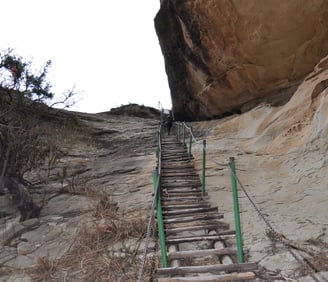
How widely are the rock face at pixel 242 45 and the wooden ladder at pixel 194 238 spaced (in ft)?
14.7

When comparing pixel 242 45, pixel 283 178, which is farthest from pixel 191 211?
pixel 242 45

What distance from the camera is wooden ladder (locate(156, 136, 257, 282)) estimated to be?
3625 millimetres

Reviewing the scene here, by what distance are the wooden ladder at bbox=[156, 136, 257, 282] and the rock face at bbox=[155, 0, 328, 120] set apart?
449 cm

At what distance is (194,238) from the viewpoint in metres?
4.55

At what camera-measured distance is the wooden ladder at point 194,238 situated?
3.62 meters

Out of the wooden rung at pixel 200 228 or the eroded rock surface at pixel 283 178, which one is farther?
the wooden rung at pixel 200 228

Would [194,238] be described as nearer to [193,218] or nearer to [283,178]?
[193,218]

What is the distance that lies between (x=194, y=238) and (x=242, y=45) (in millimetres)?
6699

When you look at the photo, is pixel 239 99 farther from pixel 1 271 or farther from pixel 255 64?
pixel 1 271

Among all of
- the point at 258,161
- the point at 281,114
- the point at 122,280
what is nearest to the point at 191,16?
the point at 281,114

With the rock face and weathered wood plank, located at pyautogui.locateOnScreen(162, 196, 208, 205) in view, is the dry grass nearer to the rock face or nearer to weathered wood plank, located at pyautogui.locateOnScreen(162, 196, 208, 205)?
weathered wood plank, located at pyautogui.locateOnScreen(162, 196, 208, 205)

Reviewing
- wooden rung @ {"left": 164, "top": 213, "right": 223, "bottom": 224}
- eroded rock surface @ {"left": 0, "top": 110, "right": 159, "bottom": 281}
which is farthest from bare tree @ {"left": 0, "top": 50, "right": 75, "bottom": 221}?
wooden rung @ {"left": 164, "top": 213, "right": 223, "bottom": 224}

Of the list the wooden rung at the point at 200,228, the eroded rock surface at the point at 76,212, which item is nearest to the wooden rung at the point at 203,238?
the wooden rung at the point at 200,228

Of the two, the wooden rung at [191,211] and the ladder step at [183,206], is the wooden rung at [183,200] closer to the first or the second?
the ladder step at [183,206]
